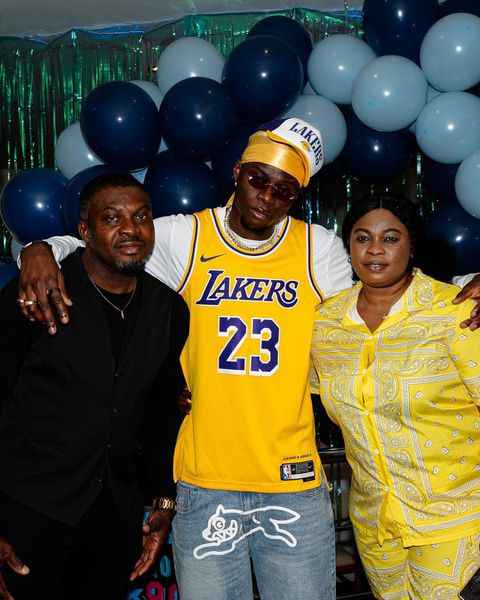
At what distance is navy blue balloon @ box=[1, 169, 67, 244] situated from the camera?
385cm

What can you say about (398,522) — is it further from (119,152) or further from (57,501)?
(119,152)

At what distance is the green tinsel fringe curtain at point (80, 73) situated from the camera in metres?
5.10

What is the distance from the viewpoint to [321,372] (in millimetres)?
2373

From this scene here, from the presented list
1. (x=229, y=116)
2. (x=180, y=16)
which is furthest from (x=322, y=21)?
(x=229, y=116)

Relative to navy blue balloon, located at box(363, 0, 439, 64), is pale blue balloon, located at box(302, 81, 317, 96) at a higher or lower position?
lower

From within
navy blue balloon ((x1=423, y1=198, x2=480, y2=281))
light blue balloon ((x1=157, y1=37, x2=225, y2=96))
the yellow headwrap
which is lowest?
navy blue balloon ((x1=423, y1=198, x2=480, y2=281))

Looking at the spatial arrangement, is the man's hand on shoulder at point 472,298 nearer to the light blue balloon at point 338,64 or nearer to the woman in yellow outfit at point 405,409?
the woman in yellow outfit at point 405,409

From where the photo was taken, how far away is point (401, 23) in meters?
3.77

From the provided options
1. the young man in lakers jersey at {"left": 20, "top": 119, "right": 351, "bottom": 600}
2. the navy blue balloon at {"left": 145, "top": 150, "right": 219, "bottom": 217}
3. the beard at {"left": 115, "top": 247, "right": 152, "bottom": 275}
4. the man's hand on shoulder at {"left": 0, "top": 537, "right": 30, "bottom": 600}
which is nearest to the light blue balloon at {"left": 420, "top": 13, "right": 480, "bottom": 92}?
the navy blue balloon at {"left": 145, "top": 150, "right": 219, "bottom": 217}

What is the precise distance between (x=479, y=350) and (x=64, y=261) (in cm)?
134

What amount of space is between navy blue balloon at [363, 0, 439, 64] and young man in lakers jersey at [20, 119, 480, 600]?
171 centimetres

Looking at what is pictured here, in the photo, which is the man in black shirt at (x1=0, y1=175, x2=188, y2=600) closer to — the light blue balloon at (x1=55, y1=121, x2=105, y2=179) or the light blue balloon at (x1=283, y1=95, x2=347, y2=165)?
the light blue balloon at (x1=283, y1=95, x2=347, y2=165)

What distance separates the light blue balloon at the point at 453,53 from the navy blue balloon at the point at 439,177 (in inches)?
16.4

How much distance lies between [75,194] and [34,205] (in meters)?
0.37
